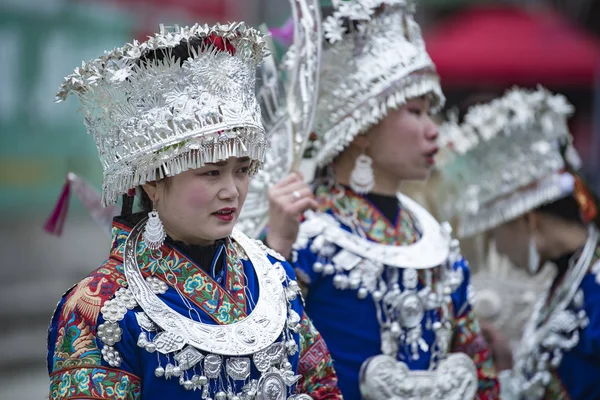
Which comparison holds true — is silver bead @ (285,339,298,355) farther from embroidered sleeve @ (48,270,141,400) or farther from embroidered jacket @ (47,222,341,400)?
embroidered sleeve @ (48,270,141,400)

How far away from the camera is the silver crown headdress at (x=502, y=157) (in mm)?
5004

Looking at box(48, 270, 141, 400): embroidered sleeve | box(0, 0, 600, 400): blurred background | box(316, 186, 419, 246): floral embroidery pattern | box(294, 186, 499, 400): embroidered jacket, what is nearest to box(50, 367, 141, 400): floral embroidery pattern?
box(48, 270, 141, 400): embroidered sleeve

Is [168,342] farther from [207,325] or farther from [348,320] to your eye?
[348,320]

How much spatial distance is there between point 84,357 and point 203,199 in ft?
1.55

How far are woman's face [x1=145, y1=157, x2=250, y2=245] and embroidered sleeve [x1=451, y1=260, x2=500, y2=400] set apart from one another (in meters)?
1.37

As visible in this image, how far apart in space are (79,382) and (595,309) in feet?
8.64

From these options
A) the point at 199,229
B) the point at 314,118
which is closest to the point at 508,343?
the point at 314,118

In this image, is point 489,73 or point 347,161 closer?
point 347,161

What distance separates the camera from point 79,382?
2418 mm

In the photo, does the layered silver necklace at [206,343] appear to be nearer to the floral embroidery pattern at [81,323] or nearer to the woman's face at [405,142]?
the floral embroidery pattern at [81,323]

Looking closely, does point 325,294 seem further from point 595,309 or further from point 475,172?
point 475,172

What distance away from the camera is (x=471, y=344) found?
3.79 m

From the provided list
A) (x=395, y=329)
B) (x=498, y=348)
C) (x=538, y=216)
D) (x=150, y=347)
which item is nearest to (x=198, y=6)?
(x=538, y=216)

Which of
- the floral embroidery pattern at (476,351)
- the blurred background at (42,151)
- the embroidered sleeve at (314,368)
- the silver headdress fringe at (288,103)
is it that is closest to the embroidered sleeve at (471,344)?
the floral embroidery pattern at (476,351)
